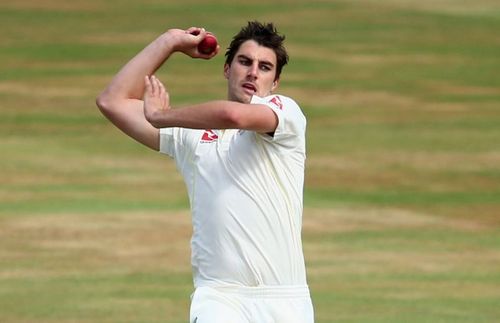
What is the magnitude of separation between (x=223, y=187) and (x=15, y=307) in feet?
20.2

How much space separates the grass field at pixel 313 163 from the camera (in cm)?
1382

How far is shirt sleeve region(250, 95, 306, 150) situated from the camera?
6.93 metres

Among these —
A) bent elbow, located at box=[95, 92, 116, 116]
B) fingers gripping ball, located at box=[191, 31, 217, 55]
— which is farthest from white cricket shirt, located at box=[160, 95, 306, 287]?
bent elbow, located at box=[95, 92, 116, 116]

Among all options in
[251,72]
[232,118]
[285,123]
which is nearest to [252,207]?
[285,123]

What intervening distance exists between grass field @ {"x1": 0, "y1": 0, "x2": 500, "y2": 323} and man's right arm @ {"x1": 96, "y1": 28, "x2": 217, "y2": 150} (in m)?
4.93

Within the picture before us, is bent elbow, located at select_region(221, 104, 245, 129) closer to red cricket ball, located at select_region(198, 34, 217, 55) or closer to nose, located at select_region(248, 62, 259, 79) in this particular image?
nose, located at select_region(248, 62, 259, 79)

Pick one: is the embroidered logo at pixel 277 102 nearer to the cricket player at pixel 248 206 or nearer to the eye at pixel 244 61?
the cricket player at pixel 248 206

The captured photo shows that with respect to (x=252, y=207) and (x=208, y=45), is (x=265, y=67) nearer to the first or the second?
(x=208, y=45)

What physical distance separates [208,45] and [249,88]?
0.38 meters

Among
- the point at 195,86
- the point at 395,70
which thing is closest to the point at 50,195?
the point at 195,86

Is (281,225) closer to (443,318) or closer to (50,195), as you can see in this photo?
(443,318)

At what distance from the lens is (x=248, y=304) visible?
275 inches

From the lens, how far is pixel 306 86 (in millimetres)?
25328

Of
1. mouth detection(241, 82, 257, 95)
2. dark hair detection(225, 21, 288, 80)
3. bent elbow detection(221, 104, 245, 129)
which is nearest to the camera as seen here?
bent elbow detection(221, 104, 245, 129)
